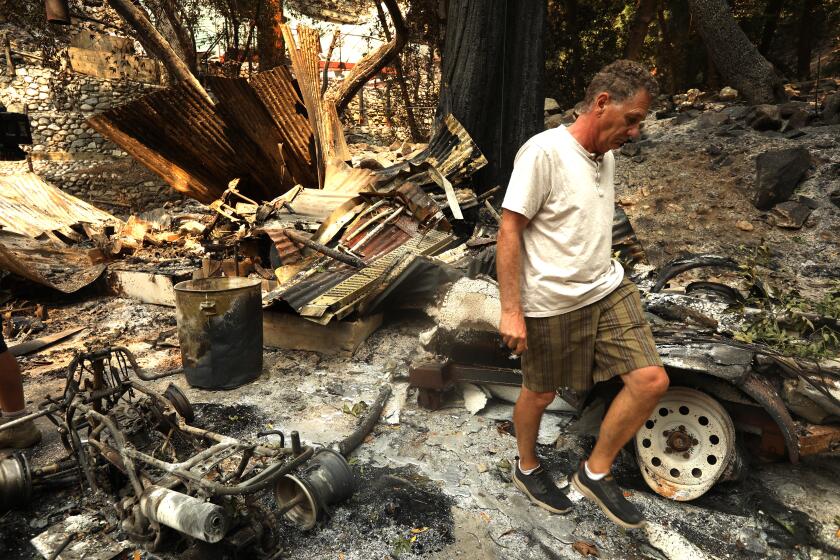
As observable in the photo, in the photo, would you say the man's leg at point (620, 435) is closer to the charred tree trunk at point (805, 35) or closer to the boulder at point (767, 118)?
the boulder at point (767, 118)

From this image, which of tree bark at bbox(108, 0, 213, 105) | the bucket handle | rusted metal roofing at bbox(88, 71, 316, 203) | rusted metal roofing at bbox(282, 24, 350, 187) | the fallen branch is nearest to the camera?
the fallen branch

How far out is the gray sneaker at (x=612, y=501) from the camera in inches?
103

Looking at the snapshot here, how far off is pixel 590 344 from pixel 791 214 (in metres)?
6.00

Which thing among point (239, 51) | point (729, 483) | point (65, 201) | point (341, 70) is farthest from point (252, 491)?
point (341, 70)

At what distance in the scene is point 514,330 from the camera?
2.56m

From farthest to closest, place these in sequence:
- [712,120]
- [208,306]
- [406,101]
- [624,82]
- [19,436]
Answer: [406,101]
[712,120]
[208,306]
[19,436]
[624,82]

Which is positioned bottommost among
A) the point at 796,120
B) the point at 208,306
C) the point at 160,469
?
the point at 160,469

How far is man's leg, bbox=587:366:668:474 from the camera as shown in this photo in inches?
98.1

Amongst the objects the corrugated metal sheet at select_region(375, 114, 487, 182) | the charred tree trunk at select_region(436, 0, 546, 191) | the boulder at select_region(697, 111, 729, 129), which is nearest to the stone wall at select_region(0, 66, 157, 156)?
the corrugated metal sheet at select_region(375, 114, 487, 182)

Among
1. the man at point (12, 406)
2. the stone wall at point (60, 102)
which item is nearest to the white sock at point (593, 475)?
the man at point (12, 406)

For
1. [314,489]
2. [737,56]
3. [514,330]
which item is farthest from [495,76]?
[314,489]

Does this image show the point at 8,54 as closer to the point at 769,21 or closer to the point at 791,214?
the point at 791,214

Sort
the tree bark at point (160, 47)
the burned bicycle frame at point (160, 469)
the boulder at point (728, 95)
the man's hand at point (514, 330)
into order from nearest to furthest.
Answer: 1. the burned bicycle frame at point (160, 469)
2. the man's hand at point (514, 330)
3. the tree bark at point (160, 47)
4. the boulder at point (728, 95)

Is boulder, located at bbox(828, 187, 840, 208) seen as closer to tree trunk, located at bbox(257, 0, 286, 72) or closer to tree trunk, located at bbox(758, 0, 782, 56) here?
tree trunk, located at bbox(758, 0, 782, 56)
